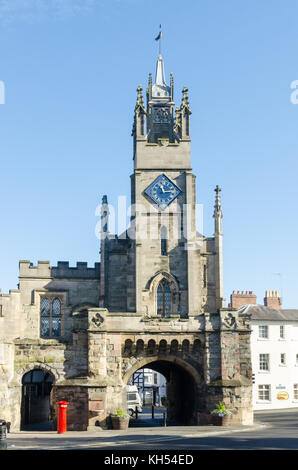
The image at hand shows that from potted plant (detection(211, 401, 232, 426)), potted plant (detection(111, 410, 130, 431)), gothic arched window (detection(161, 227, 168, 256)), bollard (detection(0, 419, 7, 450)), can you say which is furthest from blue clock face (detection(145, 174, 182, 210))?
bollard (detection(0, 419, 7, 450))

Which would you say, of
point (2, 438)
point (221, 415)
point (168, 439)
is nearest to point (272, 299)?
point (221, 415)

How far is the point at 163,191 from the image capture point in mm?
41500

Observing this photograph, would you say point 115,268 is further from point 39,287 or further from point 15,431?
point 15,431

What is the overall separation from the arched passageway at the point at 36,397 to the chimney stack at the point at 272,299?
2539cm

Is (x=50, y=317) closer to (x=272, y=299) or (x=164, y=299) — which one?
(x=164, y=299)

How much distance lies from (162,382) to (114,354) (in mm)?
39064

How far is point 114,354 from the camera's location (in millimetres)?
36031

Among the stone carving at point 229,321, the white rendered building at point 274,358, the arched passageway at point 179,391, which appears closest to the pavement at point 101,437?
the arched passageway at point 179,391

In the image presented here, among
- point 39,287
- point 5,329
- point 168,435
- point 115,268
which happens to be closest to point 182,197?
point 115,268

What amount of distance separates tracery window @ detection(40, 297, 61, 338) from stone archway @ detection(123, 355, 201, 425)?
6.51 meters

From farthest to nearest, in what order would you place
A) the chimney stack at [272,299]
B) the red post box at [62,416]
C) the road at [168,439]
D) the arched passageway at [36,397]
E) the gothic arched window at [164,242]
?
the chimney stack at [272,299], the arched passageway at [36,397], the gothic arched window at [164,242], the red post box at [62,416], the road at [168,439]

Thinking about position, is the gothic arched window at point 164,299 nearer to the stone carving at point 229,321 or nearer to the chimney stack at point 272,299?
the stone carving at point 229,321

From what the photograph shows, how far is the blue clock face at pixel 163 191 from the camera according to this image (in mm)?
41219

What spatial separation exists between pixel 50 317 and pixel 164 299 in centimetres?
791
